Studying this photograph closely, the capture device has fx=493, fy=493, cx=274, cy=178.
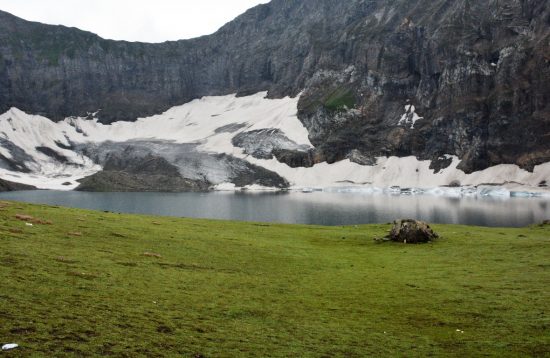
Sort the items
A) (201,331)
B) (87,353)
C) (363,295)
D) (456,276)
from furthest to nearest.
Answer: (456,276), (363,295), (201,331), (87,353)

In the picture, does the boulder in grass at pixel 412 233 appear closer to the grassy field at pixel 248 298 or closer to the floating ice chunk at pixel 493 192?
the grassy field at pixel 248 298

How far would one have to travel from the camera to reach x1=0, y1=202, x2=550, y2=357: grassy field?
1556 centimetres

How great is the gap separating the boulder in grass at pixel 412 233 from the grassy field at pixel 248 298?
7092 millimetres

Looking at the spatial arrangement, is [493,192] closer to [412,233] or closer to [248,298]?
[412,233]

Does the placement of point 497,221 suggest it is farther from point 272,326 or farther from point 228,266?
point 272,326

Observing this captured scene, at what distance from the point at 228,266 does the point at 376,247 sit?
19.1 m

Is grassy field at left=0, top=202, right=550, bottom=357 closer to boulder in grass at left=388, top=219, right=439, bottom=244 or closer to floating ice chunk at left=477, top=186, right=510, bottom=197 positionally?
boulder in grass at left=388, top=219, right=439, bottom=244

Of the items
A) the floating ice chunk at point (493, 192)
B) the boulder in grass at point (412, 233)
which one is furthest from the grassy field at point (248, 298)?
the floating ice chunk at point (493, 192)

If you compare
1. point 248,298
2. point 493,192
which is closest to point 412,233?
point 248,298

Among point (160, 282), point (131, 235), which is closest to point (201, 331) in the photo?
point (160, 282)

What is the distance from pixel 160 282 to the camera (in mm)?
23516

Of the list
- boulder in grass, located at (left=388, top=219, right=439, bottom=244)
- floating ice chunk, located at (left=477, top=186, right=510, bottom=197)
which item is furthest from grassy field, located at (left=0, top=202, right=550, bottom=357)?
floating ice chunk, located at (left=477, top=186, right=510, bottom=197)

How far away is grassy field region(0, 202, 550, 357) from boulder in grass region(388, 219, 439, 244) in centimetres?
709

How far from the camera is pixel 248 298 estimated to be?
2272 centimetres
